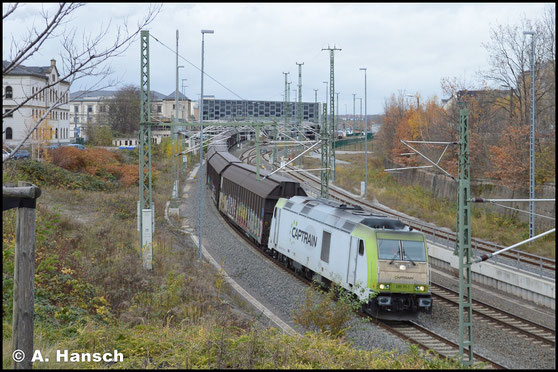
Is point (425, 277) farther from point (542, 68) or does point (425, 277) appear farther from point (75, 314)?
point (542, 68)

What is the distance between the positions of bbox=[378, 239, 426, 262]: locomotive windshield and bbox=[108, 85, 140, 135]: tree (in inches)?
3046

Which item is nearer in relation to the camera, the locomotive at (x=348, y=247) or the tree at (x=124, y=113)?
the locomotive at (x=348, y=247)

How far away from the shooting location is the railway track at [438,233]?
72.8 feet

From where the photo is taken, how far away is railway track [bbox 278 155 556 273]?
22.2 metres

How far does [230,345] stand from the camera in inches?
394

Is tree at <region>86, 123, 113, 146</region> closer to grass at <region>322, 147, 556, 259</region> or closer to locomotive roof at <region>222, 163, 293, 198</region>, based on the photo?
grass at <region>322, 147, 556, 259</region>

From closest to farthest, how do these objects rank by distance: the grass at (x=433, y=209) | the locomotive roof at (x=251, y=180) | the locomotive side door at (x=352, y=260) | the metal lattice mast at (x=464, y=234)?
the metal lattice mast at (x=464, y=234)
the locomotive side door at (x=352, y=260)
the locomotive roof at (x=251, y=180)
the grass at (x=433, y=209)

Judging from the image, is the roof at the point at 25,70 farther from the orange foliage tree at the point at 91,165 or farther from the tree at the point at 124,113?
the tree at the point at 124,113

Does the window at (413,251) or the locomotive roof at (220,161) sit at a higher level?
the locomotive roof at (220,161)

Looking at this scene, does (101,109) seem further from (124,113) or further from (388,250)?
(388,250)

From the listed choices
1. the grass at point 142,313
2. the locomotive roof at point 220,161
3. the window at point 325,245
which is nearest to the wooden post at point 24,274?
the grass at point 142,313

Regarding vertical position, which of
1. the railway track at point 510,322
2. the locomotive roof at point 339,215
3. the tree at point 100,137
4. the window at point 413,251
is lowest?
the railway track at point 510,322

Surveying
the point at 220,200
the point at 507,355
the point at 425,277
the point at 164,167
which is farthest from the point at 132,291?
the point at 164,167

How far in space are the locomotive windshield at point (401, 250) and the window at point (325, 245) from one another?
9.29 ft
